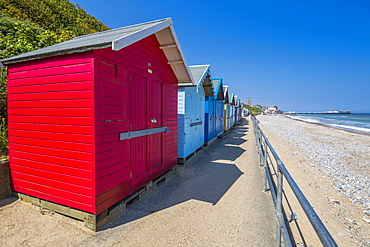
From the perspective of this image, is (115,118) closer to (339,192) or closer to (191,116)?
(191,116)

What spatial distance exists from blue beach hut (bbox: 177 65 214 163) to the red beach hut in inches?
103

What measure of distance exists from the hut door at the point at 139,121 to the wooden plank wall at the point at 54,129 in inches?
40.0

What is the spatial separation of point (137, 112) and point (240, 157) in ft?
19.8

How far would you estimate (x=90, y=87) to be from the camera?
2961 mm

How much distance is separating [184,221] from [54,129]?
2.81 metres

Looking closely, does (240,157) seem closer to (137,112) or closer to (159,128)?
(159,128)

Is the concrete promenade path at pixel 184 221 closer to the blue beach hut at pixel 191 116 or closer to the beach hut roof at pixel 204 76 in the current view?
the blue beach hut at pixel 191 116

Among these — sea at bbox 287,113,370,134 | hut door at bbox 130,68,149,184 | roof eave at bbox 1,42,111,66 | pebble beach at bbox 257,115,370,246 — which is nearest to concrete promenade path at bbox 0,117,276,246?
hut door at bbox 130,68,149,184

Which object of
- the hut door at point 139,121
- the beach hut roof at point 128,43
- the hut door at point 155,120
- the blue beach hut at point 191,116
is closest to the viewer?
the beach hut roof at point 128,43

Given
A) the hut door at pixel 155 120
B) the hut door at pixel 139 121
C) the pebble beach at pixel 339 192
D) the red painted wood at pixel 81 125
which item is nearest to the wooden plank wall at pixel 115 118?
the red painted wood at pixel 81 125

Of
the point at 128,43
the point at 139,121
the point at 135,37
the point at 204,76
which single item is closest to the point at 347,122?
the point at 204,76

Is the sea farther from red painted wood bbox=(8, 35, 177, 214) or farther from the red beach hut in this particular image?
red painted wood bbox=(8, 35, 177, 214)

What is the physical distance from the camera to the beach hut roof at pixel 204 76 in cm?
816

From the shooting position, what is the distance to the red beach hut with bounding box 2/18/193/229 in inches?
119
